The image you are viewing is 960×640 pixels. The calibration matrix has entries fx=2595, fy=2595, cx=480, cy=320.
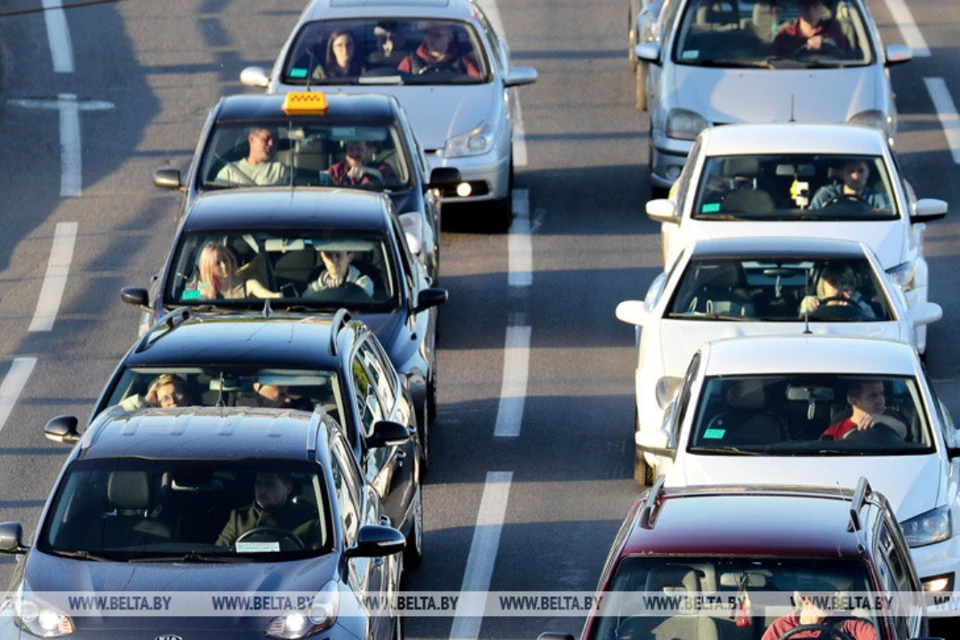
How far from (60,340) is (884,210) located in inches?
251

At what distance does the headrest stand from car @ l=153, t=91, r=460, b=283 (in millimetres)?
7770

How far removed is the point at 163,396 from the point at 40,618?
295cm

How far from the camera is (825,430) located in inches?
565

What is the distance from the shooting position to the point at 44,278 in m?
21.7

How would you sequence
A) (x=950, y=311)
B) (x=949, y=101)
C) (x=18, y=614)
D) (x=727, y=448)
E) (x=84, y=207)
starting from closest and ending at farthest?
1. (x=18, y=614)
2. (x=727, y=448)
3. (x=950, y=311)
4. (x=84, y=207)
5. (x=949, y=101)

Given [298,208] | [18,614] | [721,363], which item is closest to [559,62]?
[298,208]

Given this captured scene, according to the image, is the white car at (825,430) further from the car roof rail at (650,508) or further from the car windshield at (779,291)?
the car roof rail at (650,508)

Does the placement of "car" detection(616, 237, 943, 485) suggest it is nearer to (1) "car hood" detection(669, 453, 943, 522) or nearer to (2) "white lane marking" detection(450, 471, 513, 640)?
(2) "white lane marking" detection(450, 471, 513, 640)

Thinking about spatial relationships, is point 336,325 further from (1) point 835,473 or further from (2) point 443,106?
(2) point 443,106

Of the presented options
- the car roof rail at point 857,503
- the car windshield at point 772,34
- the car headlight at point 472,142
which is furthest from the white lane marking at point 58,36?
the car roof rail at point 857,503

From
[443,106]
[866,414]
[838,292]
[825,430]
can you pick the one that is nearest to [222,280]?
[838,292]

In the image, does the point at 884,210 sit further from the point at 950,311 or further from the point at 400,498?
the point at 400,498

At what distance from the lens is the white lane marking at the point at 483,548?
1423cm

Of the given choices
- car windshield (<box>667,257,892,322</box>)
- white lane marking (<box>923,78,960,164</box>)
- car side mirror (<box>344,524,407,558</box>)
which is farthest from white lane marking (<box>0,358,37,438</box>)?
white lane marking (<box>923,78,960,164</box>)
